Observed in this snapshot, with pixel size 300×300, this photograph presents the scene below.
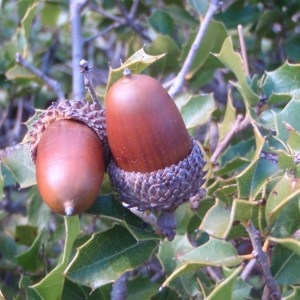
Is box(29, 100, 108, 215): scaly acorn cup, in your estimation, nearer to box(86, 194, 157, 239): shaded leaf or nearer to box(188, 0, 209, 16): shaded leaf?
box(86, 194, 157, 239): shaded leaf

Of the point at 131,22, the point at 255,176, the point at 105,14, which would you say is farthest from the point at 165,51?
the point at 255,176

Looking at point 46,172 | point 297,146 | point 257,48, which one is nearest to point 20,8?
point 257,48

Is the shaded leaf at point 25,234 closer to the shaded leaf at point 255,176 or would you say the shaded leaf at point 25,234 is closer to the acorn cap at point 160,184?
the acorn cap at point 160,184

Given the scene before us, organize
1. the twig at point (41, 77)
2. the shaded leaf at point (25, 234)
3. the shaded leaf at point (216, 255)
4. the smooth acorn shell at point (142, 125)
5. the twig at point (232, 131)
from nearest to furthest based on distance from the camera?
the shaded leaf at point (216, 255)
the smooth acorn shell at point (142, 125)
the twig at point (232, 131)
the shaded leaf at point (25, 234)
the twig at point (41, 77)

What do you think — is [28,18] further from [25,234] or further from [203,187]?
[203,187]

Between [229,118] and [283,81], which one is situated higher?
[283,81]

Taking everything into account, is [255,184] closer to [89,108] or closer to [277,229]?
[277,229]

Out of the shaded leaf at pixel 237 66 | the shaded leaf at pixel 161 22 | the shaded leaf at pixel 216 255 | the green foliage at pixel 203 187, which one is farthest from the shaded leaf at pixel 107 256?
the shaded leaf at pixel 161 22
